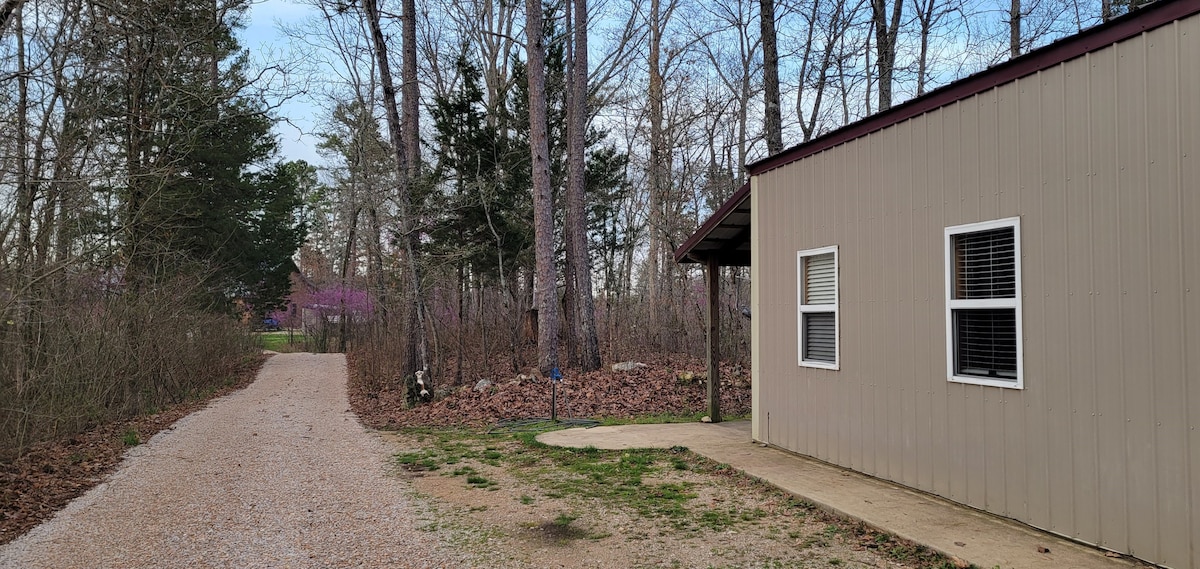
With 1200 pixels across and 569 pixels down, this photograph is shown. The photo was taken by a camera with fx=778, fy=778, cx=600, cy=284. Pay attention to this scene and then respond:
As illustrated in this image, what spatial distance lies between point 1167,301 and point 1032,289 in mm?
828

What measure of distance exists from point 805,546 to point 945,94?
322 centimetres

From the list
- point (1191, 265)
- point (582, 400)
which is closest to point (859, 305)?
point (1191, 265)

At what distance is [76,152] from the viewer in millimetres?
9461

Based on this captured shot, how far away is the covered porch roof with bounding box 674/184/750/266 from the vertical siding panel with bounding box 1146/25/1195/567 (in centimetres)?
416

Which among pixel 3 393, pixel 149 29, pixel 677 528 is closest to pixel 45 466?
pixel 3 393

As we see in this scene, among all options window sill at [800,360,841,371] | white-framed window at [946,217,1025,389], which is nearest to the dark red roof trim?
white-framed window at [946,217,1025,389]

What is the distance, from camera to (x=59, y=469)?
777cm

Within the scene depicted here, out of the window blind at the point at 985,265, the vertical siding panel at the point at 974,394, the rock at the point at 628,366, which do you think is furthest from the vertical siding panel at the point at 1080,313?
the rock at the point at 628,366

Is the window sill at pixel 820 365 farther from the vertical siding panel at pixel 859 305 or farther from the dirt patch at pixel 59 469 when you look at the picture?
the dirt patch at pixel 59 469

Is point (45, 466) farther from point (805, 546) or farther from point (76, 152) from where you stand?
point (805, 546)

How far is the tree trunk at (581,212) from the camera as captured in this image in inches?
590

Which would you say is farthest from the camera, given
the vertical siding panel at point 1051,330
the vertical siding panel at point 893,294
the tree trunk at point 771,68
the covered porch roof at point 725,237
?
the tree trunk at point 771,68

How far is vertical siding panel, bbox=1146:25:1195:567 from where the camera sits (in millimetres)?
3896

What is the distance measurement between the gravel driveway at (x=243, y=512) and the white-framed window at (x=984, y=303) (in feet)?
11.8
